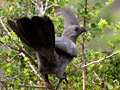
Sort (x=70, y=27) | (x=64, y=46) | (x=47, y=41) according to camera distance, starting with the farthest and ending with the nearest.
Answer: (x=70, y=27) → (x=64, y=46) → (x=47, y=41)

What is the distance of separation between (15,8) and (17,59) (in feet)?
3.39

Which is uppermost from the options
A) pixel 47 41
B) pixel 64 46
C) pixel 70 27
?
pixel 70 27

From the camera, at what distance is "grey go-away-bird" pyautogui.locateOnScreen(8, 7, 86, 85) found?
231 centimetres

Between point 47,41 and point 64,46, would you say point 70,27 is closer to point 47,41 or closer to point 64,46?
point 64,46

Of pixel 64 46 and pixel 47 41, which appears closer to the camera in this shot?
pixel 47 41

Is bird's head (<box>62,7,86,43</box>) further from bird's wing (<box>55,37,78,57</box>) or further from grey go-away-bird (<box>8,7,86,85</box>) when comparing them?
bird's wing (<box>55,37,78,57</box>)

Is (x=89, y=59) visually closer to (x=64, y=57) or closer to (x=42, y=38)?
(x=64, y=57)

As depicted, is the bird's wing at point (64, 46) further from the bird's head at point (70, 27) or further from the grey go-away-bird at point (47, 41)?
the bird's head at point (70, 27)

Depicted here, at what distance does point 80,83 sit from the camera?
3430mm

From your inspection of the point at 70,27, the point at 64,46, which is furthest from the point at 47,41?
the point at 70,27

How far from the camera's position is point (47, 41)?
260 cm

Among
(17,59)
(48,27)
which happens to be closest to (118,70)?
(48,27)

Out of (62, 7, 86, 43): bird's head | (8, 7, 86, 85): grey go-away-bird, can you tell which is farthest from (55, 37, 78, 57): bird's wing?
(62, 7, 86, 43): bird's head

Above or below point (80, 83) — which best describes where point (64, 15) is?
above
